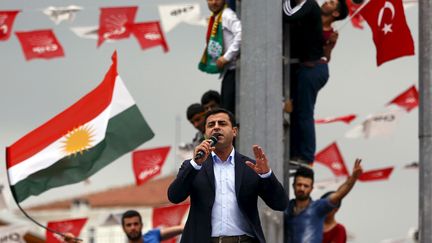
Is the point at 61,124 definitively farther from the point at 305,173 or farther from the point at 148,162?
the point at 148,162

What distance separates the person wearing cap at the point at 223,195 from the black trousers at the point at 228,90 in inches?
127

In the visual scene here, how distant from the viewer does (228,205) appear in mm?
13492

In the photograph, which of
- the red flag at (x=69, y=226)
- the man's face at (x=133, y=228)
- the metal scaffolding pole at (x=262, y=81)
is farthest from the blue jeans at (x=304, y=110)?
the red flag at (x=69, y=226)

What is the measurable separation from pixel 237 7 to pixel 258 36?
156 cm

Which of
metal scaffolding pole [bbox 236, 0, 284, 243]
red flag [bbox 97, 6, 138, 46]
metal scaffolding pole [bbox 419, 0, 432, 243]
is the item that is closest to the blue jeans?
metal scaffolding pole [bbox 419, 0, 432, 243]

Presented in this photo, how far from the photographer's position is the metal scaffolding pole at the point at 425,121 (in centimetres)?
1522

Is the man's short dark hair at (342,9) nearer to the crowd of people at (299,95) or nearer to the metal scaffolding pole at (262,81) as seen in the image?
the crowd of people at (299,95)

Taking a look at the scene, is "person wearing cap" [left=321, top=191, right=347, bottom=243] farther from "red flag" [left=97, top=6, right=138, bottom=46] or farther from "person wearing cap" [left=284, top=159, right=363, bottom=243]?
"red flag" [left=97, top=6, right=138, bottom=46]

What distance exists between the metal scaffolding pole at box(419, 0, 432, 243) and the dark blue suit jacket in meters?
2.08

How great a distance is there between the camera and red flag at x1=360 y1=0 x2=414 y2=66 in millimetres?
17375

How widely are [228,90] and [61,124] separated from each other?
2.17m

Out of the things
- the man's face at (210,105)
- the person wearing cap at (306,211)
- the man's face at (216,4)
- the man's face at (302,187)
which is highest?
the man's face at (216,4)

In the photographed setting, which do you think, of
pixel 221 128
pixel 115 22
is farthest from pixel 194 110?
pixel 115 22

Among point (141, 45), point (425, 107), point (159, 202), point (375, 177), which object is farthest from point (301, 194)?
point (159, 202)
